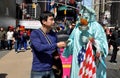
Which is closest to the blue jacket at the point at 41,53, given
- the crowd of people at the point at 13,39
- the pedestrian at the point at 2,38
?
the crowd of people at the point at 13,39

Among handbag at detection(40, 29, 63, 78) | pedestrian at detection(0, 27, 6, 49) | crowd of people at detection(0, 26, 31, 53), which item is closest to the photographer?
handbag at detection(40, 29, 63, 78)

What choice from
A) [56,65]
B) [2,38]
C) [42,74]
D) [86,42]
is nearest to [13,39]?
[2,38]

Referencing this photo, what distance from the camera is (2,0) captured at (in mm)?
33156

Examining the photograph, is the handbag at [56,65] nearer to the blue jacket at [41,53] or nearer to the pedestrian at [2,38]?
the blue jacket at [41,53]

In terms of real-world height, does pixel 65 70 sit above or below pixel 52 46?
below

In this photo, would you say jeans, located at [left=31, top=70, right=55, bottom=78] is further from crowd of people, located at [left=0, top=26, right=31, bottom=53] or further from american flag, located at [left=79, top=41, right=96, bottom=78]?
crowd of people, located at [left=0, top=26, right=31, bottom=53]

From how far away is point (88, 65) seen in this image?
22.4ft

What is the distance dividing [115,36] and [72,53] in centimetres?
1379

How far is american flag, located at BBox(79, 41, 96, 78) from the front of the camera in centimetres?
679

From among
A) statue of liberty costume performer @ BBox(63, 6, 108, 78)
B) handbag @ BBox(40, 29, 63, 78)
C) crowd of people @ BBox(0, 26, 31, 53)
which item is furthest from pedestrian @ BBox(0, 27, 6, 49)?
handbag @ BBox(40, 29, 63, 78)

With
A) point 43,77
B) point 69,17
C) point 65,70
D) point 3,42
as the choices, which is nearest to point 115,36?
point 3,42

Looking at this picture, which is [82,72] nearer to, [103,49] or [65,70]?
[103,49]

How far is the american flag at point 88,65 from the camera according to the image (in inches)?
267

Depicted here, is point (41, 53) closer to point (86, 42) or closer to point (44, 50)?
point (44, 50)
